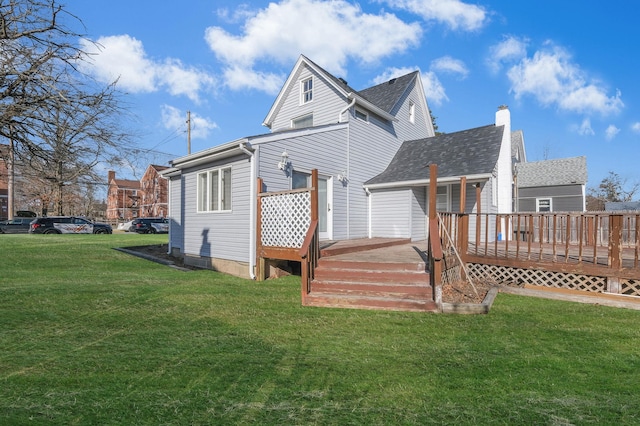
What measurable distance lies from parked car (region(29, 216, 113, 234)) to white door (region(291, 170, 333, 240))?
21890 millimetres

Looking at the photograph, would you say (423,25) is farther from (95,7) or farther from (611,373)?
(611,373)

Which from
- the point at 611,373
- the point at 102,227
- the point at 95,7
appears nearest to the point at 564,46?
the point at 611,373

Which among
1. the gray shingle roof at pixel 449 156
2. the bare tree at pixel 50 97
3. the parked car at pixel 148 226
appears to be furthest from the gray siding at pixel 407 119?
the parked car at pixel 148 226

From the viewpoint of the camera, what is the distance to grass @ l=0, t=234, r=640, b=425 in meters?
2.60

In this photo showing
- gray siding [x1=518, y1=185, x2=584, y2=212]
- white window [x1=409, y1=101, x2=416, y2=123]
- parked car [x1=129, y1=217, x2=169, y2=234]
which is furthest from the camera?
parked car [x1=129, y1=217, x2=169, y2=234]

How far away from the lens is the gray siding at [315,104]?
12359 mm

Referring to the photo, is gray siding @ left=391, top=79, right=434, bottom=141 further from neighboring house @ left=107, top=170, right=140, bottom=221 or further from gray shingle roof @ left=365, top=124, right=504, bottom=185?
neighboring house @ left=107, top=170, right=140, bottom=221

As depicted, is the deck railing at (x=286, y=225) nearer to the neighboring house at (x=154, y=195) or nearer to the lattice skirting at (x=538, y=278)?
the lattice skirting at (x=538, y=278)

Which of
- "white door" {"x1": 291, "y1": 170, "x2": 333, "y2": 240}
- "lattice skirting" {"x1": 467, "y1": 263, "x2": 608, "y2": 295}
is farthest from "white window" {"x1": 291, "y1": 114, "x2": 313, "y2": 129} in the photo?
"lattice skirting" {"x1": 467, "y1": 263, "x2": 608, "y2": 295}

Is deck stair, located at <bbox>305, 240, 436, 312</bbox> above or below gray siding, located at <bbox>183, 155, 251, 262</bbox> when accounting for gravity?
below

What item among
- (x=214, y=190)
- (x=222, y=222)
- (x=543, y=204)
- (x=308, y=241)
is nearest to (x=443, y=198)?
(x=308, y=241)

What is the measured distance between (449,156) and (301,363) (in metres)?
10.3

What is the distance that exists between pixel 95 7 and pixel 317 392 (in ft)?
25.7

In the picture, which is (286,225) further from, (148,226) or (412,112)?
(148,226)
